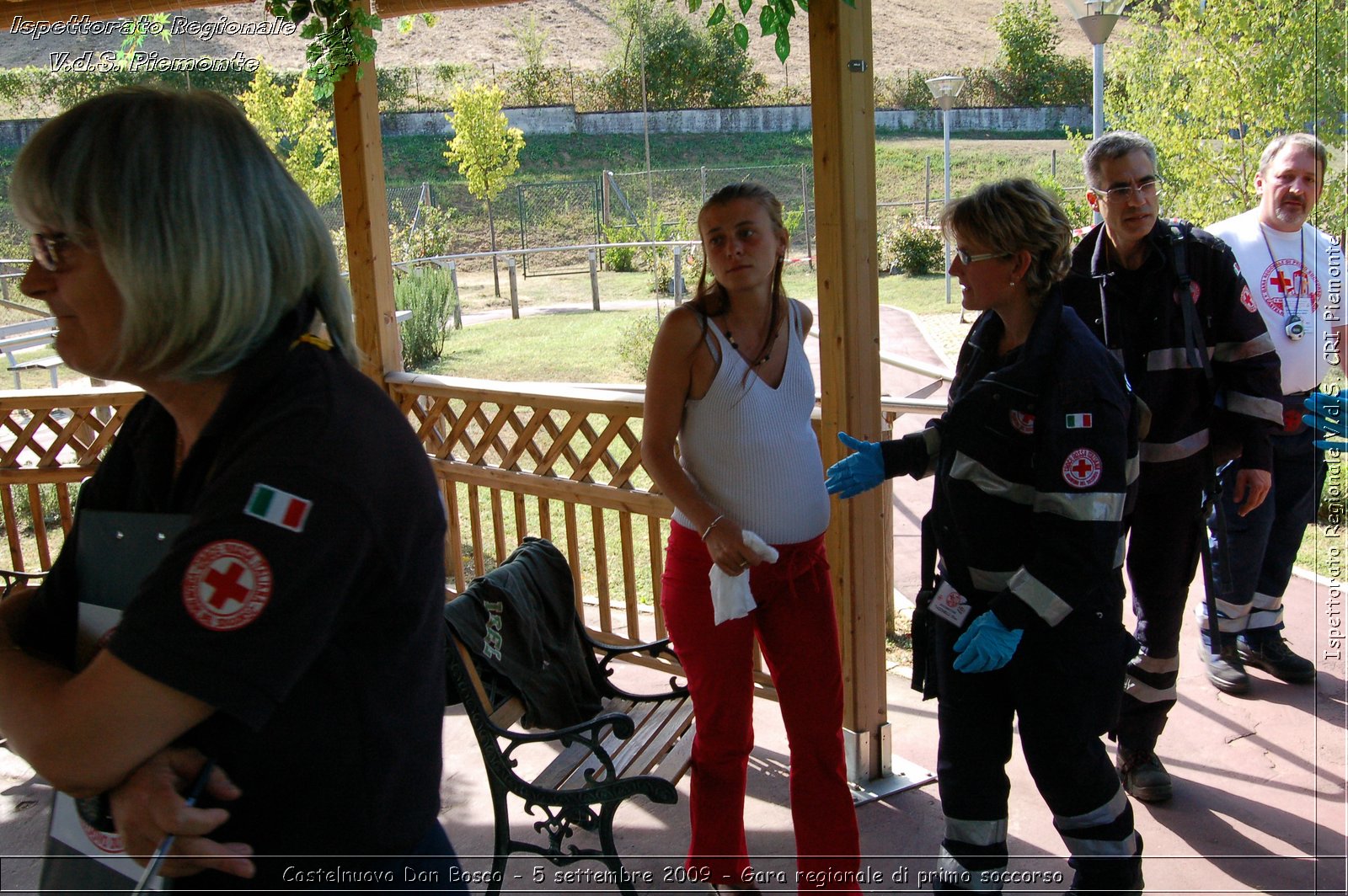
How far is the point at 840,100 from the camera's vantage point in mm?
2547

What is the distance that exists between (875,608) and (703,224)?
1241mm

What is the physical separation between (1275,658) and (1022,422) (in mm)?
2260

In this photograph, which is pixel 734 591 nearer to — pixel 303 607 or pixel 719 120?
pixel 303 607

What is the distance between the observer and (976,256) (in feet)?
6.77

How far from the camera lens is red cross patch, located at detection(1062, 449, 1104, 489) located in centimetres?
187

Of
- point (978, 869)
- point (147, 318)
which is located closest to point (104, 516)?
point (147, 318)

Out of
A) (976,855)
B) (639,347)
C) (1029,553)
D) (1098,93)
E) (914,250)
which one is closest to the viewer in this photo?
(1029,553)

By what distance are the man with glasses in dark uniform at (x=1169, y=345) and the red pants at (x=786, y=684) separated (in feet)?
3.29

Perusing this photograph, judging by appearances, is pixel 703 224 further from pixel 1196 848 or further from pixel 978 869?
pixel 1196 848

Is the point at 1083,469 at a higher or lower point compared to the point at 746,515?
higher

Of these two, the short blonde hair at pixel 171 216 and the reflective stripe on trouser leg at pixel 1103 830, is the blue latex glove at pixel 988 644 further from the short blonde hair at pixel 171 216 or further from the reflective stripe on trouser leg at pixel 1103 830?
the short blonde hair at pixel 171 216

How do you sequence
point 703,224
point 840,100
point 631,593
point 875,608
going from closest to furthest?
point 703,224 < point 840,100 < point 875,608 < point 631,593

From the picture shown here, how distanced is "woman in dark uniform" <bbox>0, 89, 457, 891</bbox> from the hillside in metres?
32.7

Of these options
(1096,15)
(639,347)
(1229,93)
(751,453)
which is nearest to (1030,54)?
(639,347)
